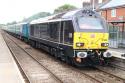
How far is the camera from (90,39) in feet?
54.0

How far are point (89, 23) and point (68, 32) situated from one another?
3.73ft

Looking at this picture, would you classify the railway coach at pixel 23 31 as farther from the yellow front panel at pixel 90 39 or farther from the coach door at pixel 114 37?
the yellow front panel at pixel 90 39

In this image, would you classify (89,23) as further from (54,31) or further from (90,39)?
(54,31)

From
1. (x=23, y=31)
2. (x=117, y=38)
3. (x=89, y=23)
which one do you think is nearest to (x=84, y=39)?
(x=89, y=23)

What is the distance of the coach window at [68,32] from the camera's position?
16484mm

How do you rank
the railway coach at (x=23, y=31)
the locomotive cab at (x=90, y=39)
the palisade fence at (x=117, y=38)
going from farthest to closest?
the railway coach at (x=23, y=31)
the palisade fence at (x=117, y=38)
the locomotive cab at (x=90, y=39)

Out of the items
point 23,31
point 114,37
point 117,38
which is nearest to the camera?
point 117,38

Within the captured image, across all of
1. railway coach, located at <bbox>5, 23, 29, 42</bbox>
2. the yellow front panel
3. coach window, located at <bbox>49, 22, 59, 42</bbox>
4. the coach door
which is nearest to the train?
the yellow front panel

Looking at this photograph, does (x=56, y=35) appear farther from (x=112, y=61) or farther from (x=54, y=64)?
(x=112, y=61)

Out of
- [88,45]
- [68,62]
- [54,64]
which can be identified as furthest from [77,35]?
[54,64]

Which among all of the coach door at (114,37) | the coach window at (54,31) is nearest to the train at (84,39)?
the coach window at (54,31)

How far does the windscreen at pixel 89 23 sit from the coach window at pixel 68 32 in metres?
0.48

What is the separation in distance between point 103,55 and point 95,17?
2.04 metres

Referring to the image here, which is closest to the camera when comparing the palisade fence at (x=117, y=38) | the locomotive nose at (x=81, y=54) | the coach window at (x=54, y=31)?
the locomotive nose at (x=81, y=54)
